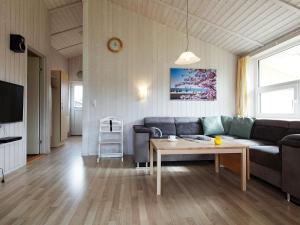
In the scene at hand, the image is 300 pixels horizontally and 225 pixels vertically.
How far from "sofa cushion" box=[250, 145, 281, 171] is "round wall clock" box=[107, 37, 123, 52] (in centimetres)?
343

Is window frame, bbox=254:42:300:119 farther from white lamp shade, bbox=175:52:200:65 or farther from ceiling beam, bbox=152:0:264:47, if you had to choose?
white lamp shade, bbox=175:52:200:65

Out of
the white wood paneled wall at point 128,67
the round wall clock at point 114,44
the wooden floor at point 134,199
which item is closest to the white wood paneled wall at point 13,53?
the wooden floor at point 134,199

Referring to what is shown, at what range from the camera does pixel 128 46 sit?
15.8ft

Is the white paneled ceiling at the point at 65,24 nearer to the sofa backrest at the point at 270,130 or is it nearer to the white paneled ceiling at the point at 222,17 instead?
the white paneled ceiling at the point at 222,17

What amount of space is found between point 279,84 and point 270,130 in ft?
3.56

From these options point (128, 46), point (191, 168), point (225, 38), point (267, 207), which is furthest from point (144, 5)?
point (267, 207)

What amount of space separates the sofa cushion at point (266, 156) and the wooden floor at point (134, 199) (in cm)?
32

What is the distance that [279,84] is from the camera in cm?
405

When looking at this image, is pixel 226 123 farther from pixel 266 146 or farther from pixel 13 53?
pixel 13 53

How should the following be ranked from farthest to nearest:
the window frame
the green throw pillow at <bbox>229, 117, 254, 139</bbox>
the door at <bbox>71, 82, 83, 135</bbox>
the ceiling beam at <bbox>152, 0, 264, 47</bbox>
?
the door at <bbox>71, 82, 83, 135</bbox> → the ceiling beam at <bbox>152, 0, 264, 47</bbox> → the green throw pillow at <bbox>229, 117, 254, 139</bbox> → the window frame

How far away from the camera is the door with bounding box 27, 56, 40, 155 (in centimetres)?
464

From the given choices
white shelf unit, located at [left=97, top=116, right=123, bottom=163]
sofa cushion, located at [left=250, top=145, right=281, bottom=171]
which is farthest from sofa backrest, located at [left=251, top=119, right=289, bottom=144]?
white shelf unit, located at [left=97, top=116, right=123, bottom=163]

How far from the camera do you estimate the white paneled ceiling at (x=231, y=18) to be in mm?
3354

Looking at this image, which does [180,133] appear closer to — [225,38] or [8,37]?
[225,38]
